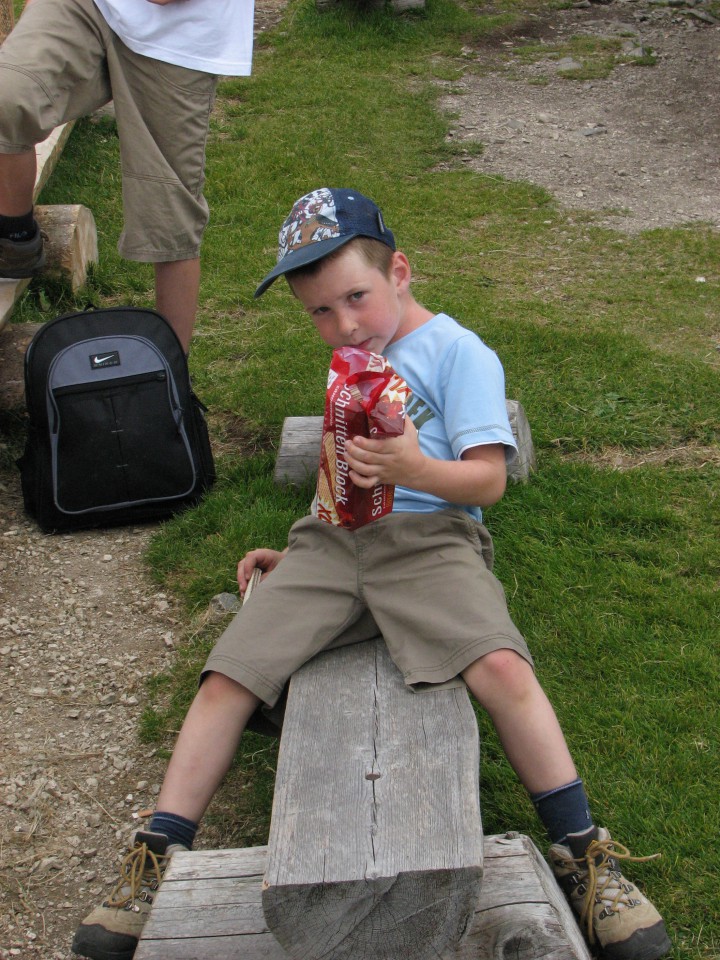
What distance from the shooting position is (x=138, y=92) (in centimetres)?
369

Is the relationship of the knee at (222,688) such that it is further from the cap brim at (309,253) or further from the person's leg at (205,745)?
the cap brim at (309,253)

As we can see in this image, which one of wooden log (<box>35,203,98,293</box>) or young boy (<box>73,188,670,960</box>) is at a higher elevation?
young boy (<box>73,188,670,960</box>)

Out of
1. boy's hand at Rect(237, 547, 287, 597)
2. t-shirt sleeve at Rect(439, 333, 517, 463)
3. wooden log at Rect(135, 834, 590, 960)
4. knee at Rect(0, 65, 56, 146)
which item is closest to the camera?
wooden log at Rect(135, 834, 590, 960)

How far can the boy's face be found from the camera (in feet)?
7.76

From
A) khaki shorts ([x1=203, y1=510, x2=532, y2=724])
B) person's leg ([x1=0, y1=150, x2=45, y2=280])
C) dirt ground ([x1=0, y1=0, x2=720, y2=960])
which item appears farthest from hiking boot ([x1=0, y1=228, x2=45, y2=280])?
khaki shorts ([x1=203, y1=510, x2=532, y2=724])

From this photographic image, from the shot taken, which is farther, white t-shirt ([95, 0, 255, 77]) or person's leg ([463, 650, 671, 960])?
white t-shirt ([95, 0, 255, 77])

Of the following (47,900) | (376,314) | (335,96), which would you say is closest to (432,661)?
(376,314)

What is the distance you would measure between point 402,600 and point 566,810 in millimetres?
538

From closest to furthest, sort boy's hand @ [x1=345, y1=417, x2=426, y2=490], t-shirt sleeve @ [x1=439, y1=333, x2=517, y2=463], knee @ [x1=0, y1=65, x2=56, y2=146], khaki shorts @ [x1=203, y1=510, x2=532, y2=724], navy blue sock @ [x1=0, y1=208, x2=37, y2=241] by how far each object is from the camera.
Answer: boy's hand @ [x1=345, y1=417, x2=426, y2=490] < khaki shorts @ [x1=203, y1=510, x2=532, y2=724] < t-shirt sleeve @ [x1=439, y1=333, x2=517, y2=463] < knee @ [x1=0, y1=65, x2=56, y2=146] < navy blue sock @ [x1=0, y1=208, x2=37, y2=241]

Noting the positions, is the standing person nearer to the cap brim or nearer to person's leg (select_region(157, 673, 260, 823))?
the cap brim

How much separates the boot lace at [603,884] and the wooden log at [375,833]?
39 centimetres

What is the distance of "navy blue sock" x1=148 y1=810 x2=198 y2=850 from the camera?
2.16 meters

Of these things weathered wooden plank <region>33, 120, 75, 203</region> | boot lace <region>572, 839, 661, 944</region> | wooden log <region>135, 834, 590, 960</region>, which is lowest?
weathered wooden plank <region>33, 120, 75, 203</region>

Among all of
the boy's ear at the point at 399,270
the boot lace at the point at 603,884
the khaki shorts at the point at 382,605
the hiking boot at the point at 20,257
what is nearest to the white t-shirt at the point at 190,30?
the hiking boot at the point at 20,257
